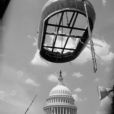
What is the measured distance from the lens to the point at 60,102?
10919 centimetres

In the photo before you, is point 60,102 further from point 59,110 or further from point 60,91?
point 60,91

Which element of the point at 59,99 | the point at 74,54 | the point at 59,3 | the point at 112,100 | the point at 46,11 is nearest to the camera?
the point at 112,100

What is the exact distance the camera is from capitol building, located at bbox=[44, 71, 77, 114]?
108375 millimetres

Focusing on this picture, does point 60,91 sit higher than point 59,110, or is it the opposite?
point 60,91

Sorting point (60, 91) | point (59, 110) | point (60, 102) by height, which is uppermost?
point (60, 91)

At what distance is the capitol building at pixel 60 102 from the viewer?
10838cm

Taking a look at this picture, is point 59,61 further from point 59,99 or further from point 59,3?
point 59,99

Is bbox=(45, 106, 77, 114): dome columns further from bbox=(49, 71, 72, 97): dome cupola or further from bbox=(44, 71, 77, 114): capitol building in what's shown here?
bbox=(49, 71, 72, 97): dome cupola

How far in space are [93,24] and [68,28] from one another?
1.35m

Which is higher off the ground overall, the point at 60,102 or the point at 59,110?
the point at 60,102

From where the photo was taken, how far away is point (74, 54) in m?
11.9

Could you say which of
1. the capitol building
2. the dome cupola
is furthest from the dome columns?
the dome cupola

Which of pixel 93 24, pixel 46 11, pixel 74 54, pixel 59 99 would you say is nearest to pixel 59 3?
pixel 46 11

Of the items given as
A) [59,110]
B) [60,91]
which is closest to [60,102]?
[59,110]
